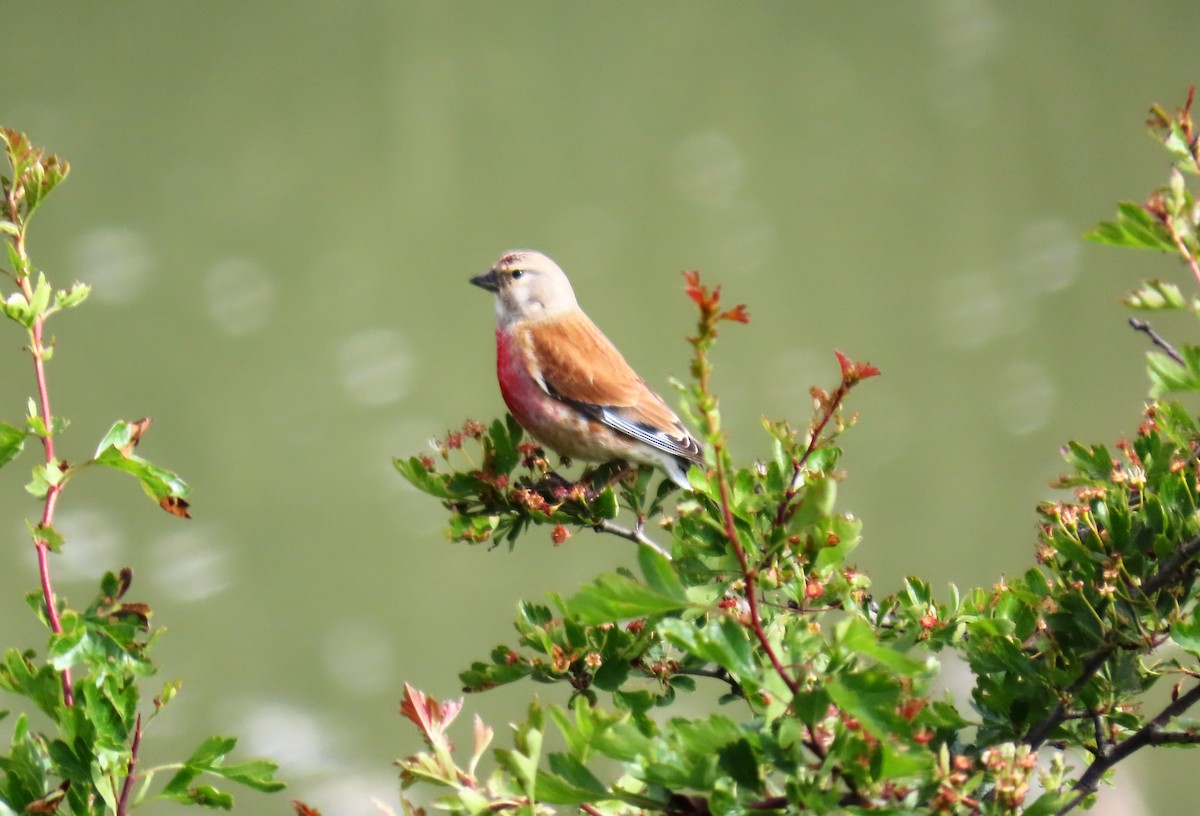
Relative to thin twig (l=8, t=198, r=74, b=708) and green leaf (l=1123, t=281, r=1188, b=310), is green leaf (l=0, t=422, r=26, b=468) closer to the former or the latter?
thin twig (l=8, t=198, r=74, b=708)

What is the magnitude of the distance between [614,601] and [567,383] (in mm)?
1455

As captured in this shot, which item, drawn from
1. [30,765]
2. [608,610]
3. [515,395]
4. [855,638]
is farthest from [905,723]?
[515,395]

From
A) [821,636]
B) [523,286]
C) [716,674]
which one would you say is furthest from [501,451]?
[523,286]

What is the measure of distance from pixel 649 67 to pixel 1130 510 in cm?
238

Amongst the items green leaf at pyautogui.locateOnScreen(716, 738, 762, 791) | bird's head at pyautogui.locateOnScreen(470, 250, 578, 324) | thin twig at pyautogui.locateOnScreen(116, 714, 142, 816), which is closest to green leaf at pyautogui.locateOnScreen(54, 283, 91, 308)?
thin twig at pyautogui.locateOnScreen(116, 714, 142, 816)

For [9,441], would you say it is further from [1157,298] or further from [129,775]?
[1157,298]

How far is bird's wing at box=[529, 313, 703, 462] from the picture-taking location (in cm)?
203

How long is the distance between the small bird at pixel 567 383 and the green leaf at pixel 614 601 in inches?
47.4

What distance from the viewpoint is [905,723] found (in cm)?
70

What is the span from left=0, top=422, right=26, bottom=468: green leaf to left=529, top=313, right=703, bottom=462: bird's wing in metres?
1.14

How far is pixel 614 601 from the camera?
2.28ft

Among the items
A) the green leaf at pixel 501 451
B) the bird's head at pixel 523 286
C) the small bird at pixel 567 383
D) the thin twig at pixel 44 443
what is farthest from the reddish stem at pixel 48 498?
the bird's head at pixel 523 286

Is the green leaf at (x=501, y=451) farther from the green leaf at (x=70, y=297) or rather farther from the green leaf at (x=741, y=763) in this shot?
the green leaf at (x=741, y=763)

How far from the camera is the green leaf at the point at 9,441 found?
3.28 feet
